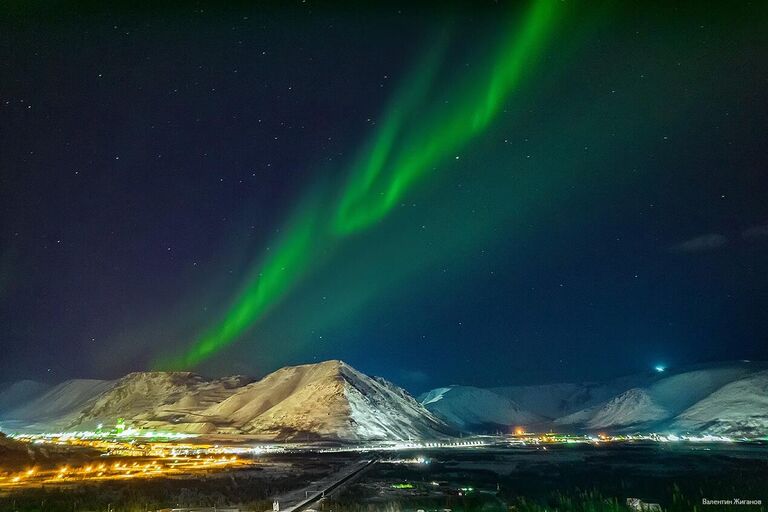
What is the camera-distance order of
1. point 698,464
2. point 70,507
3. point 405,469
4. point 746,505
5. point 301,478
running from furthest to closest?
point 698,464
point 405,469
point 301,478
point 70,507
point 746,505

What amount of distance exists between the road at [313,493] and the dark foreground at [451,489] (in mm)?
1379

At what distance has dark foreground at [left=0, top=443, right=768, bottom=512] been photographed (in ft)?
158

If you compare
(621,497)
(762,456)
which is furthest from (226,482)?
(762,456)

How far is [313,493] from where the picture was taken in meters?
55.3

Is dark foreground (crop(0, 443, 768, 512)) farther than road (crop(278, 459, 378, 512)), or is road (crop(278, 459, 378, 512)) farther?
dark foreground (crop(0, 443, 768, 512))

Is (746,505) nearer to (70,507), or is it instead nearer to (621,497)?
(621,497)

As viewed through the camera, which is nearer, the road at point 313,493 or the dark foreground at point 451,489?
the road at point 313,493

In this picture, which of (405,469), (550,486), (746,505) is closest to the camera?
(746,505)

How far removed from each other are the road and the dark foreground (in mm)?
1379

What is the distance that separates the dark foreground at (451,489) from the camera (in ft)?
158

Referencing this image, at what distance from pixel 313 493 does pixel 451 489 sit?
54.2ft

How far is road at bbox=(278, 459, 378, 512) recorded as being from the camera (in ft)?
151

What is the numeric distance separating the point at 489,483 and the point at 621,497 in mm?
18462

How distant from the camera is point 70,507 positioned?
47719 mm
